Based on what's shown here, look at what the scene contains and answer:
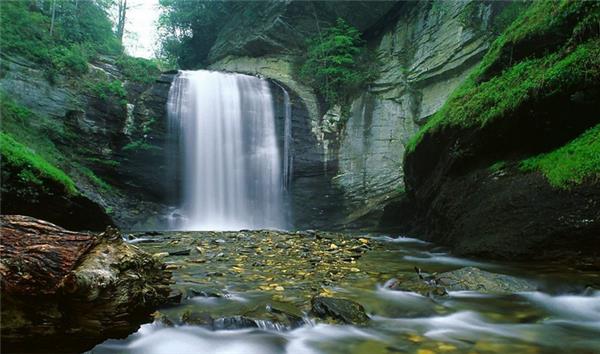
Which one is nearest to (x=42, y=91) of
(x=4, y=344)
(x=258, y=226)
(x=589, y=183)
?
(x=258, y=226)

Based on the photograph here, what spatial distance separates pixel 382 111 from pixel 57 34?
13.7 meters

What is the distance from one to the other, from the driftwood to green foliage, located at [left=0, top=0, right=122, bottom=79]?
42.8 ft

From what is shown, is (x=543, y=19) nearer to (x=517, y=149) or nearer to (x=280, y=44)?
(x=517, y=149)

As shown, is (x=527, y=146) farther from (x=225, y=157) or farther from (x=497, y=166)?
(x=225, y=157)

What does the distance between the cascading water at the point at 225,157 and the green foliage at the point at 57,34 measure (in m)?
3.79

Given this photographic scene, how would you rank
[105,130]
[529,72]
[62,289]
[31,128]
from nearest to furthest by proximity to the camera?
[62,289], [529,72], [31,128], [105,130]

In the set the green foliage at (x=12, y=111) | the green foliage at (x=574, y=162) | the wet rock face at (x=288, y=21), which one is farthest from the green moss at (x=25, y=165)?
the wet rock face at (x=288, y=21)

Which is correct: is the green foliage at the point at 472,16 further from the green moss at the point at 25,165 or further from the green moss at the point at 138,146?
the green moss at the point at 25,165

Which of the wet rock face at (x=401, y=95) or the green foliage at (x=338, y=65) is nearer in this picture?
the wet rock face at (x=401, y=95)

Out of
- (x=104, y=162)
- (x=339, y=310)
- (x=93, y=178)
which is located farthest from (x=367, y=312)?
(x=104, y=162)

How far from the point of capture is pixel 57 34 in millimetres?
14609

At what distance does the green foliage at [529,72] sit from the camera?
5082mm

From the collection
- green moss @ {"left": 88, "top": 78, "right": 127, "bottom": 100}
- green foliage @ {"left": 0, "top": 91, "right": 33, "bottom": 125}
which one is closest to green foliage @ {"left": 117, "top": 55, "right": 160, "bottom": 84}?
green moss @ {"left": 88, "top": 78, "right": 127, "bottom": 100}

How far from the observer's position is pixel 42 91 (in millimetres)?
12234
